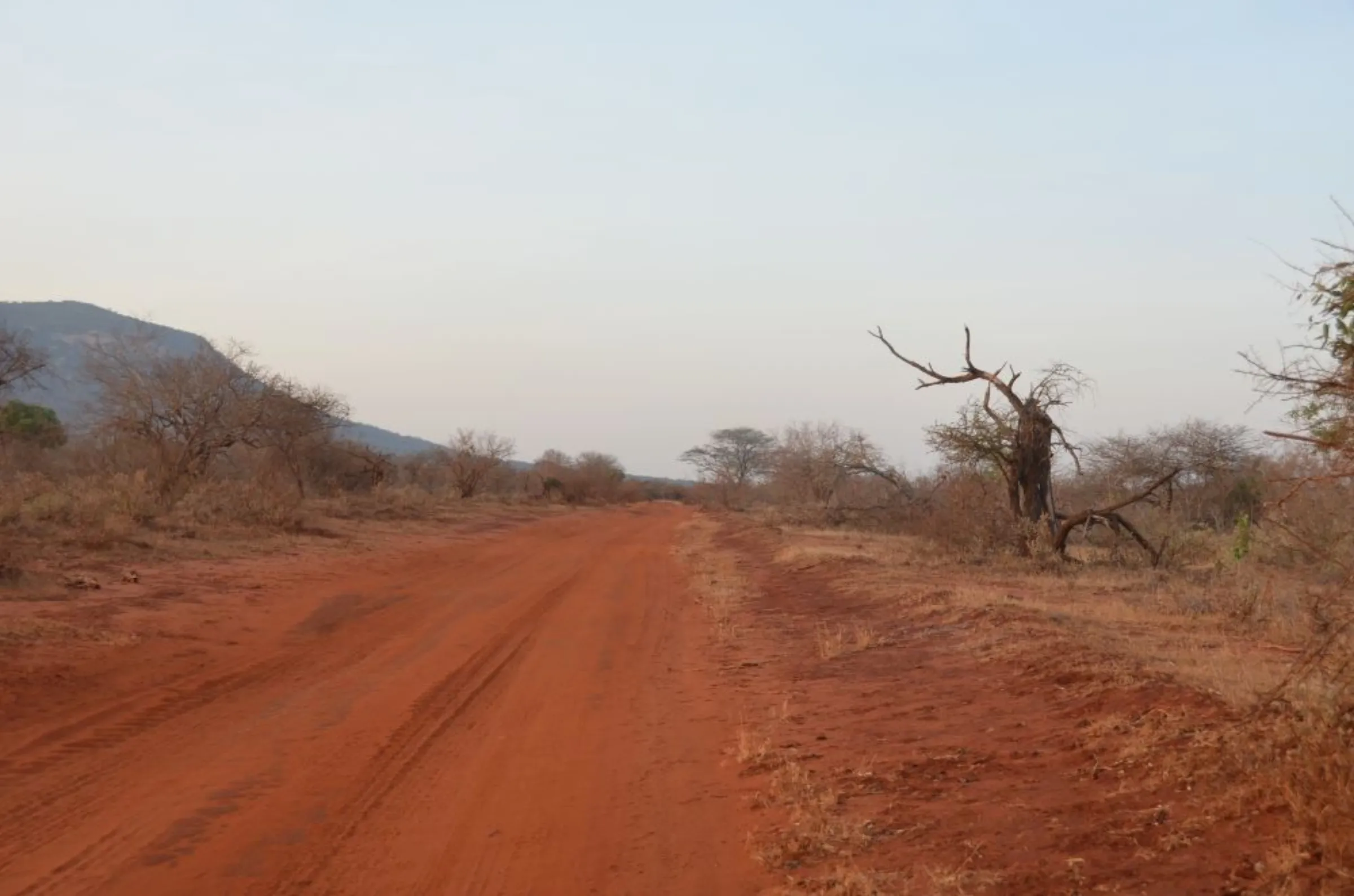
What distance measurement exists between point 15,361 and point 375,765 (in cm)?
1601

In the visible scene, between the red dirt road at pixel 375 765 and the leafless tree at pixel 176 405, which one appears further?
the leafless tree at pixel 176 405

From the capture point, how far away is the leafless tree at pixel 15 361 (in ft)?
61.2

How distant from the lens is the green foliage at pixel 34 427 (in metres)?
31.6

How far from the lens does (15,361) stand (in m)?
18.5

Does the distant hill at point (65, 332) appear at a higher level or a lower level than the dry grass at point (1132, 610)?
higher

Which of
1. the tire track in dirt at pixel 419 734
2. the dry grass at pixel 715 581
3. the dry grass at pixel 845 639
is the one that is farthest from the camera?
the dry grass at pixel 715 581

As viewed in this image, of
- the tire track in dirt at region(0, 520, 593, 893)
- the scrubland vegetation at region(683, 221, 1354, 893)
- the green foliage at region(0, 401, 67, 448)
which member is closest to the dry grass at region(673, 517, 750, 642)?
the scrubland vegetation at region(683, 221, 1354, 893)

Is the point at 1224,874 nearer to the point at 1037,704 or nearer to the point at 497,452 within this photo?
the point at 1037,704

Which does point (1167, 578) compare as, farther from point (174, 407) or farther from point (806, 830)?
point (174, 407)

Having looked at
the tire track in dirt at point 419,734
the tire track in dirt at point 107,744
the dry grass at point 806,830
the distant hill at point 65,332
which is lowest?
the tire track in dirt at point 107,744

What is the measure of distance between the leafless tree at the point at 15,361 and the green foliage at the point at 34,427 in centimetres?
1171

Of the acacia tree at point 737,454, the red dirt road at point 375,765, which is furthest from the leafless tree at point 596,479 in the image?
the red dirt road at point 375,765

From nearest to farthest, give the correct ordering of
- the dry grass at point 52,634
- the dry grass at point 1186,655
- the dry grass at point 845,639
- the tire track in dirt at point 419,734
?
the dry grass at point 1186,655 < the tire track in dirt at point 419,734 < the dry grass at point 52,634 < the dry grass at point 845,639

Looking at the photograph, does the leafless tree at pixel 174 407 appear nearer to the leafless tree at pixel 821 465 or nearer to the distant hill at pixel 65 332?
the leafless tree at pixel 821 465
